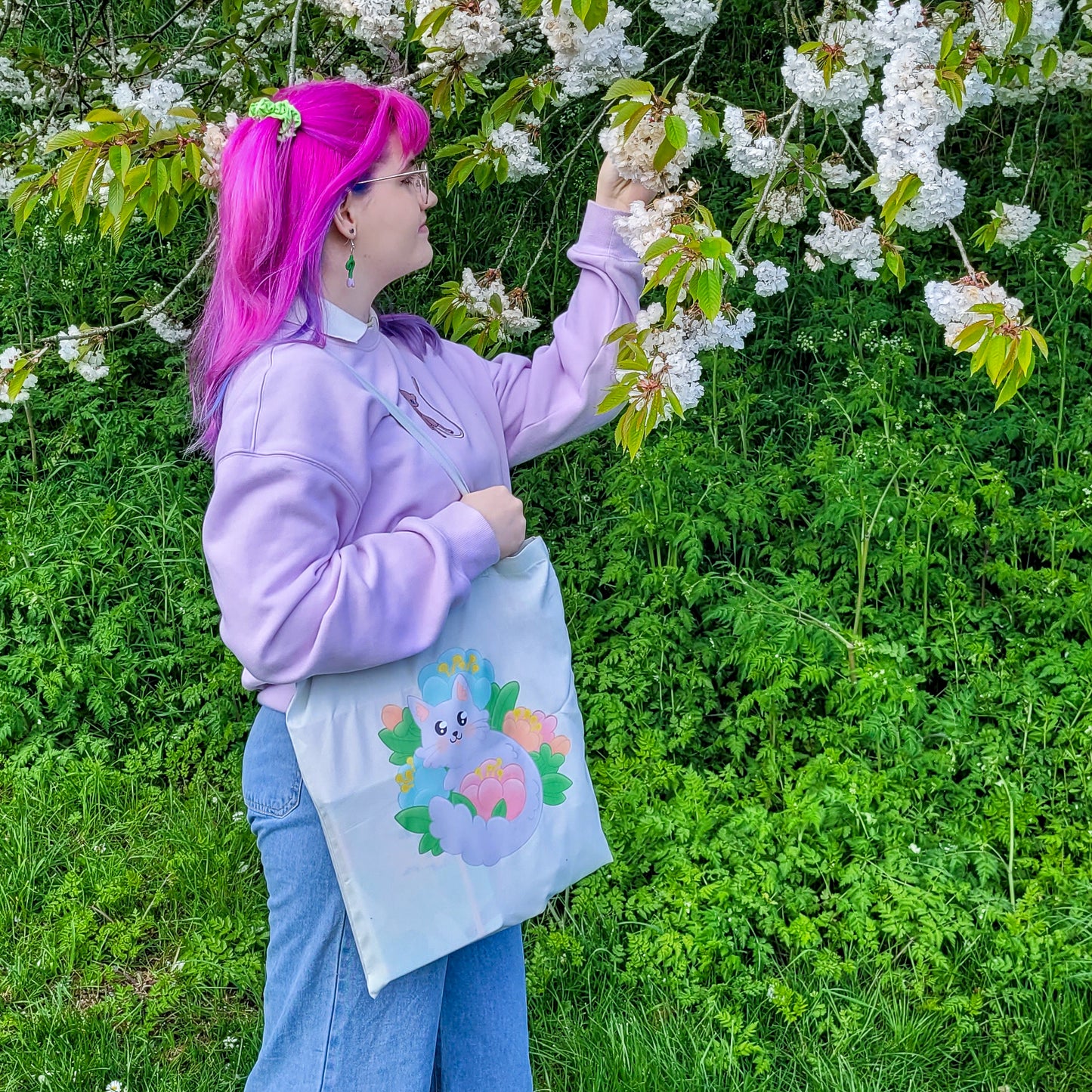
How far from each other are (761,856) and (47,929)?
1729 mm

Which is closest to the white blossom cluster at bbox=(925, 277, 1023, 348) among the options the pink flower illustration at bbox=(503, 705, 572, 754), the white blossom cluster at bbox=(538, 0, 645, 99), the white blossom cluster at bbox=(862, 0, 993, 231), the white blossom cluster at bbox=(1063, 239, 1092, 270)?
the white blossom cluster at bbox=(862, 0, 993, 231)

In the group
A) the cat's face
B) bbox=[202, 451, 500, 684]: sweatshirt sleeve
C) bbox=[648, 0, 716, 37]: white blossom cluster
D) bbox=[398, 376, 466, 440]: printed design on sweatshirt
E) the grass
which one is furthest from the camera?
the grass

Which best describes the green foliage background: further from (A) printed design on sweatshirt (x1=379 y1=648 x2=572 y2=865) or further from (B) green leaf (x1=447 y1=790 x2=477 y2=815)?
(B) green leaf (x1=447 y1=790 x2=477 y2=815)

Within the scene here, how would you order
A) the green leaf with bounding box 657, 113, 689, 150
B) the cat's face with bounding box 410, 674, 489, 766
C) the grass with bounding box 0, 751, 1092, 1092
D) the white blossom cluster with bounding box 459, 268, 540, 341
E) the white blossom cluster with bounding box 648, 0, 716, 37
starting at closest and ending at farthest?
the cat's face with bounding box 410, 674, 489, 766 < the green leaf with bounding box 657, 113, 689, 150 < the white blossom cluster with bounding box 648, 0, 716, 37 < the grass with bounding box 0, 751, 1092, 1092 < the white blossom cluster with bounding box 459, 268, 540, 341

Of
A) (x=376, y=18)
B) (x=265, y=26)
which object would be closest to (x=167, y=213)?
(x=376, y=18)

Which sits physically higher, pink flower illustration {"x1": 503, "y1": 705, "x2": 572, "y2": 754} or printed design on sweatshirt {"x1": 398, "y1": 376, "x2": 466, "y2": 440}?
printed design on sweatshirt {"x1": 398, "y1": 376, "x2": 466, "y2": 440}

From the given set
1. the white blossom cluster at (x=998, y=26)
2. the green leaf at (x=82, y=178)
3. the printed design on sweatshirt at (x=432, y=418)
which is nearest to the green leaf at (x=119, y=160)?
the green leaf at (x=82, y=178)

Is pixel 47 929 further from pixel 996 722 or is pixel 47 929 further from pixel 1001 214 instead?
pixel 1001 214

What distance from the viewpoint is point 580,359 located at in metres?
1.84

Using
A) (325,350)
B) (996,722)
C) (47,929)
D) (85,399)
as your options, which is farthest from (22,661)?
(996,722)

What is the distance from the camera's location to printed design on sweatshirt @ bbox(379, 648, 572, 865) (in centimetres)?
151

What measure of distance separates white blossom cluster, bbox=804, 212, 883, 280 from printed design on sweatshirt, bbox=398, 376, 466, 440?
0.93 meters

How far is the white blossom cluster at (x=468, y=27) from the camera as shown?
2184mm

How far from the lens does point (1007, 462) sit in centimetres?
395
